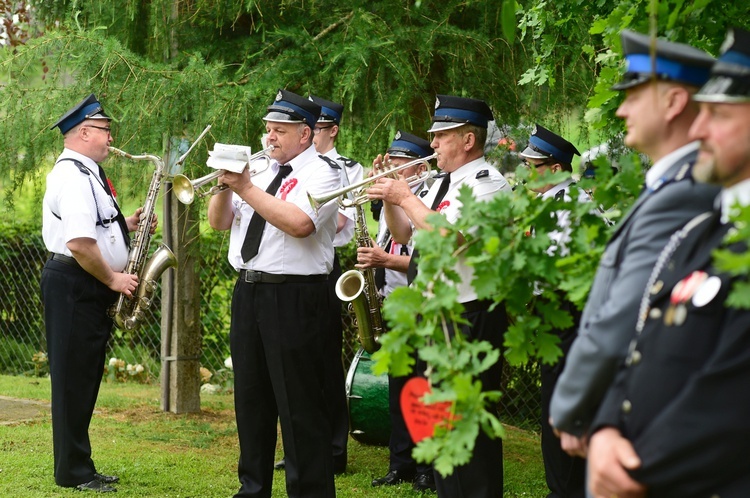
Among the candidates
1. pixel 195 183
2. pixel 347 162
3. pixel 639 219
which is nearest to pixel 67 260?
pixel 195 183

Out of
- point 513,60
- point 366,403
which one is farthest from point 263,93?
point 366,403

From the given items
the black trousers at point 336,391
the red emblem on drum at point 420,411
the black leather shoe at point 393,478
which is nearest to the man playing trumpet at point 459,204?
the black trousers at point 336,391

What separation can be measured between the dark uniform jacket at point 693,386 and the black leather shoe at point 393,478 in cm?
403

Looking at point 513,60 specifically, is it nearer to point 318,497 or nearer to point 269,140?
point 269,140

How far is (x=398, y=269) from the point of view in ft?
21.1

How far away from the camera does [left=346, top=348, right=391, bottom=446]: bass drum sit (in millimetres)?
6750

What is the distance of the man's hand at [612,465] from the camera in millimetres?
2412

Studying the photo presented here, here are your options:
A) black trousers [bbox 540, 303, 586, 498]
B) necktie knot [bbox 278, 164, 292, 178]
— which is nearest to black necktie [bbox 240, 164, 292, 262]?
necktie knot [bbox 278, 164, 292, 178]

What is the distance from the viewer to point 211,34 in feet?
23.8

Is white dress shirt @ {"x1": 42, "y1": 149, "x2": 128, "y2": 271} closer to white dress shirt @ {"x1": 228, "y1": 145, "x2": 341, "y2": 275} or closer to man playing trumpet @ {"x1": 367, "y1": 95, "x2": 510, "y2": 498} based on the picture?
white dress shirt @ {"x1": 228, "y1": 145, "x2": 341, "y2": 275}

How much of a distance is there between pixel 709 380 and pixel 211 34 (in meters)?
5.69

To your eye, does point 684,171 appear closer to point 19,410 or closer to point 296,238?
point 296,238

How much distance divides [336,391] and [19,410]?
121 inches

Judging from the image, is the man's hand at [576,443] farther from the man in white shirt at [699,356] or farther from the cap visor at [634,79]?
the cap visor at [634,79]
